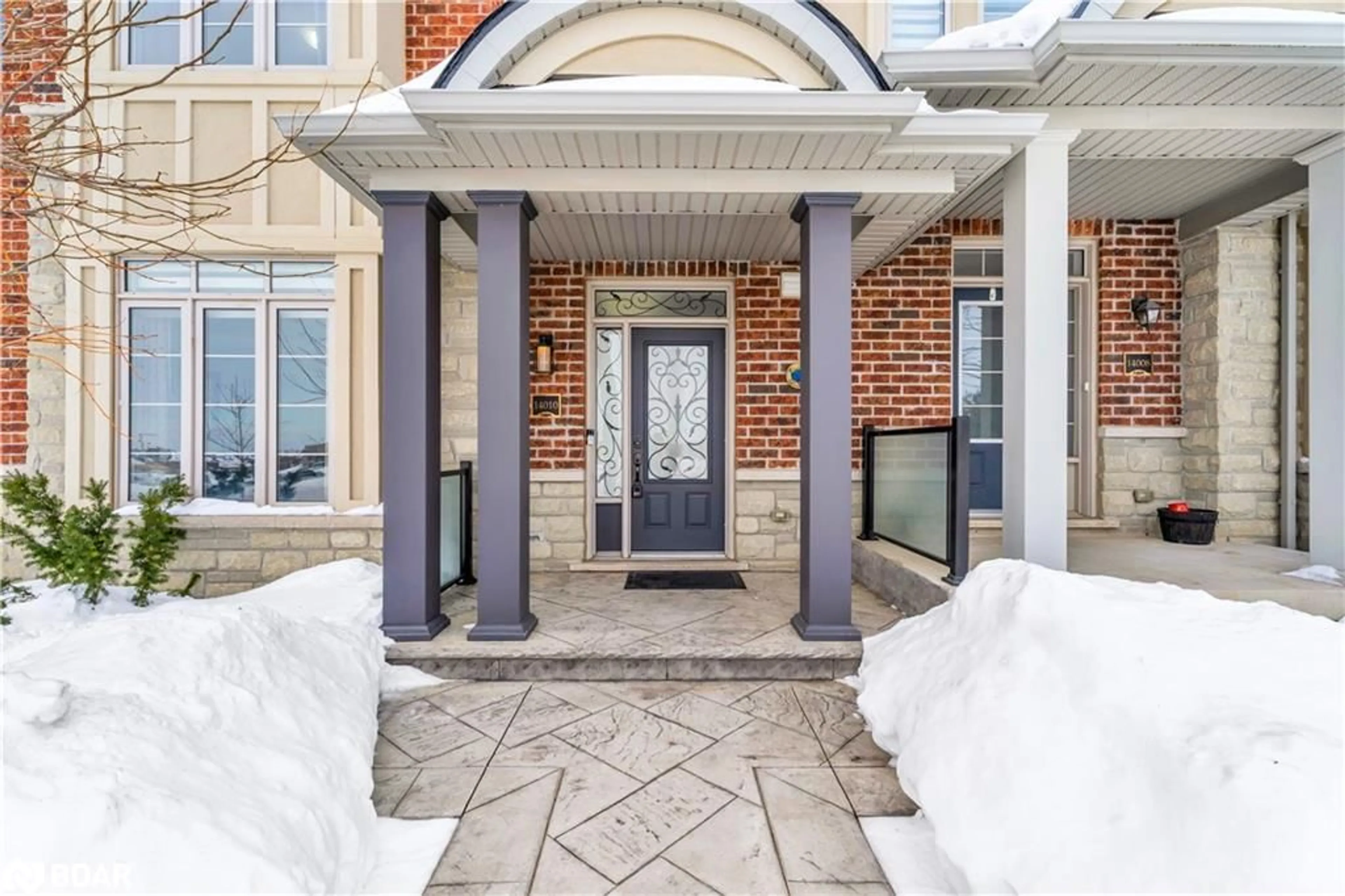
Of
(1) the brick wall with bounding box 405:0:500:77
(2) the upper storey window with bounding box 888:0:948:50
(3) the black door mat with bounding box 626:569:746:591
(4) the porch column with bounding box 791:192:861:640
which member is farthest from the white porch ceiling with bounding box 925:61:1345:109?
(1) the brick wall with bounding box 405:0:500:77

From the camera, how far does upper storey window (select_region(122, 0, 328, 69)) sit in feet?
14.6

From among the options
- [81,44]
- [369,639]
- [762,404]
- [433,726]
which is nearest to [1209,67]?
[762,404]

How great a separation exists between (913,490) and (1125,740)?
2.57 meters

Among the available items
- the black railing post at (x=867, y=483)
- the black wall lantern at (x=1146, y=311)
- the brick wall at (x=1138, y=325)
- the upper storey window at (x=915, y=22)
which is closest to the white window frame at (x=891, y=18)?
the upper storey window at (x=915, y=22)

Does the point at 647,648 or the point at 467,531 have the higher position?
the point at 467,531

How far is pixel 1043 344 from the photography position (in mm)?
3322

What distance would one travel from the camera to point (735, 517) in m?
5.22

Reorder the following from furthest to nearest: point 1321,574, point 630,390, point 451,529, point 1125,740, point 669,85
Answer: point 630,390 → point 451,529 → point 1321,574 → point 669,85 → point 1125,740

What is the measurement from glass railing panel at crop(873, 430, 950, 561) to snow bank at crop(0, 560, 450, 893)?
10.5ft

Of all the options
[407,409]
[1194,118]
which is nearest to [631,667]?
[407,409]

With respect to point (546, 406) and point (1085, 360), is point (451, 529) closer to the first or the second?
point (546, 406)

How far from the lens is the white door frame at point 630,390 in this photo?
5.21m

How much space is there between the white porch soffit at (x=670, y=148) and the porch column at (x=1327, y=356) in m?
1.97

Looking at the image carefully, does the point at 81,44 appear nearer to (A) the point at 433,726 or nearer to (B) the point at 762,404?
(A) the point at 433,726
